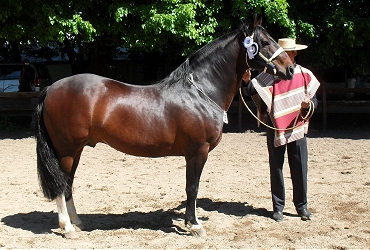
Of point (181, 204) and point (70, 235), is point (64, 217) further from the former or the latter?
point (181, 204)

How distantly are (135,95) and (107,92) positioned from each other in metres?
Result: 0.29

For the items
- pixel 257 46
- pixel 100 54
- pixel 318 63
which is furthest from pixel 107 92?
pixel 100 54

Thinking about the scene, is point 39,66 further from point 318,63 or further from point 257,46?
point 257,46

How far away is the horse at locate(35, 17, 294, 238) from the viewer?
4.70 metres

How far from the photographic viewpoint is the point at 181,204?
5887mm

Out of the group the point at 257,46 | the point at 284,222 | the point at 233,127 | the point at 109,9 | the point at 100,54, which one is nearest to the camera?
the point at 257,46

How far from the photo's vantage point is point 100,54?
14.2 metres

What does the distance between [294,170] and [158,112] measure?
69.0 inches

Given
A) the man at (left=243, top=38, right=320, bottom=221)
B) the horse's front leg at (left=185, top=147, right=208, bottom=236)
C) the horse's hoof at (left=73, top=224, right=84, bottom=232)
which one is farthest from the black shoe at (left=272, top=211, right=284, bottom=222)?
the horse's hoof at (left=73, top=224, right=84, bottom=232)

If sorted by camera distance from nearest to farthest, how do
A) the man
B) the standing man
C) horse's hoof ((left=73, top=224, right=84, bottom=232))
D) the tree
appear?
1. horse's hoof ((left=73, top=224, right=84, bottom=232))
2. the man
3. the tree
4. the standing man

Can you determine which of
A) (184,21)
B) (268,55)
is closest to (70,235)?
(268,55)

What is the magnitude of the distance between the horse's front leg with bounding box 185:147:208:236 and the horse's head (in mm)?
1045

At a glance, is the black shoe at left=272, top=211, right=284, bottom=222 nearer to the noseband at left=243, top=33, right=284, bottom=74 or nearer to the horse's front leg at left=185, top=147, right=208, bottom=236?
the horse's front leg at left=185, top=147, right=208, bottom=236

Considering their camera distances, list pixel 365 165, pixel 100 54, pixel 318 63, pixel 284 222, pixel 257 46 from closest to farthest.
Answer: pixel 257 46 → pixel 284 222 → pixel 365 165 → pixel 318 63 → pixel 100 54
